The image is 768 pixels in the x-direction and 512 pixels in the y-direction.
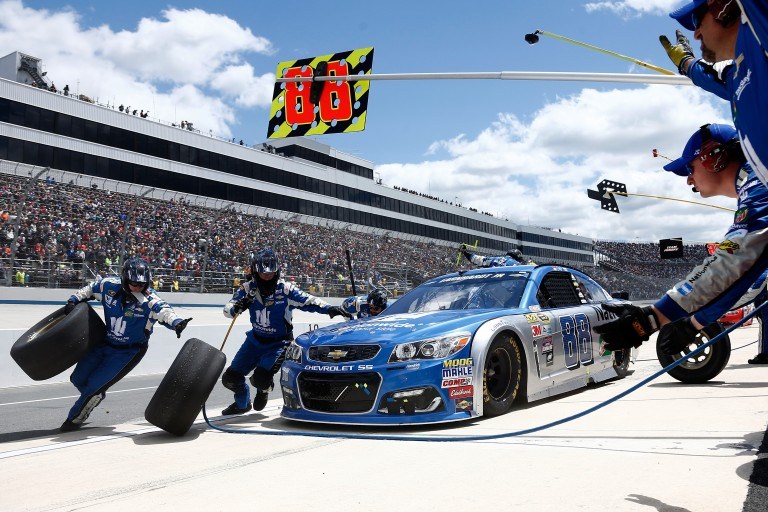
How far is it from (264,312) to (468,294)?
7.01ft

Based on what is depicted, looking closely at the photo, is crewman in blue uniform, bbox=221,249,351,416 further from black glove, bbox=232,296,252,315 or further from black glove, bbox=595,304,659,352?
black glove, bbox=595,304,659,352

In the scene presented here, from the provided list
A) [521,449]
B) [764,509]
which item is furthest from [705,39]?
[521,449]

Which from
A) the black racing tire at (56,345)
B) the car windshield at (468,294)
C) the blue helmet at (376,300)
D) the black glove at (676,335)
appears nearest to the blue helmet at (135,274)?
the black racing tire at (56,345)

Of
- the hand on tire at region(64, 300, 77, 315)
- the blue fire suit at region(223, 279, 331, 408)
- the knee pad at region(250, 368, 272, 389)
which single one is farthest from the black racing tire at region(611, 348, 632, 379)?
the hand on tire at region(64, 300, 77, 315)

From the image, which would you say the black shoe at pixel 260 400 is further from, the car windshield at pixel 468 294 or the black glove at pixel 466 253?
the black glove at pixel 466 253

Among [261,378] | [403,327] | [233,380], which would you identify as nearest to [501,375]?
[403,327]

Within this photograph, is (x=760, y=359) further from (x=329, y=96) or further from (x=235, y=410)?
(x=329, y=96)

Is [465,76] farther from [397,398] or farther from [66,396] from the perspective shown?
[66,396]

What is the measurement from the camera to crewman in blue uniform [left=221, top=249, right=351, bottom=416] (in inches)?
256

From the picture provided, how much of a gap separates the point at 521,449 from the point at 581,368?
285 cm

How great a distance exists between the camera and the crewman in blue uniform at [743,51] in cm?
177

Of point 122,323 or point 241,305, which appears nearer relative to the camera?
point 122,323

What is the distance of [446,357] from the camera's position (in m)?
4.78

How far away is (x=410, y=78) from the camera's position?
11.0 metres
